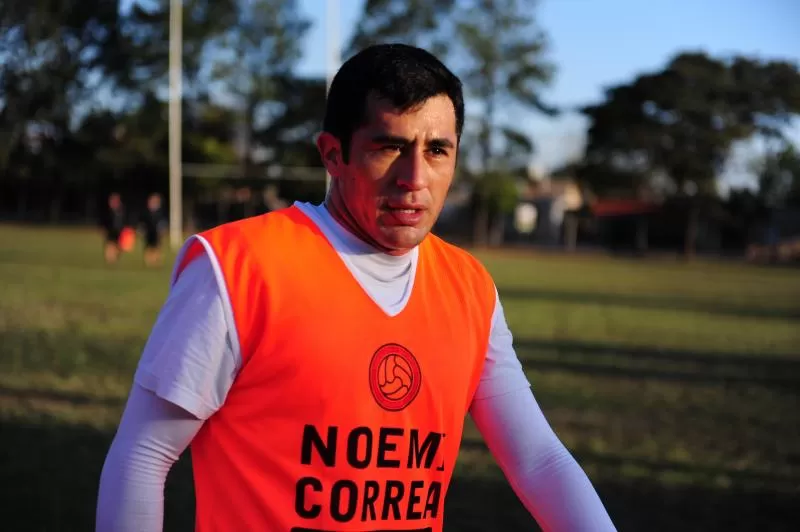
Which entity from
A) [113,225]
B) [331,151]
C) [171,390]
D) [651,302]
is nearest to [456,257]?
[331,151]

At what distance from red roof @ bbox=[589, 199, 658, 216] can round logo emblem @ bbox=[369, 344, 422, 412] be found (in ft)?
175

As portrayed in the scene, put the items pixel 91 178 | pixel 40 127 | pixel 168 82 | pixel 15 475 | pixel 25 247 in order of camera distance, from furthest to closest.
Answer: pixel 91 178 → pixel 168 82 → pixel 25 247 → pixel 40 127 → pixel 15 475

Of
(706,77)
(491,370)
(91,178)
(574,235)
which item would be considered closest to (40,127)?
(491,370)

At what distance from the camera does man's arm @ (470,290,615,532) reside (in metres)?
1.71

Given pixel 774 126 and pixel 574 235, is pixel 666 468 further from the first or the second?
pixel 574 235

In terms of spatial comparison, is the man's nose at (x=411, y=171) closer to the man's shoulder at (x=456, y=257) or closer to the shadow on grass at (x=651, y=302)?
the man's shoulder at (x=456, y=257)

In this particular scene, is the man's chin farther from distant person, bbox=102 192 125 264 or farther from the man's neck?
distant person, bbox=102 192 125 264

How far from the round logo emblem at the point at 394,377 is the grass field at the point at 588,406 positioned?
321cm

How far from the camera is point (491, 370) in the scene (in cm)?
182

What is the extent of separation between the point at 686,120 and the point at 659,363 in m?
39.8

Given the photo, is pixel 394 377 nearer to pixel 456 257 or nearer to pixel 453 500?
pixel 456 257

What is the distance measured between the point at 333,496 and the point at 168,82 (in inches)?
1675

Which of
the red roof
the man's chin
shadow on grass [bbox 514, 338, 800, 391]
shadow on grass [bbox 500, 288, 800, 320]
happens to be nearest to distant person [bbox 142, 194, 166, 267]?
shadow on grass [bbox 500, 288, 800, 320]

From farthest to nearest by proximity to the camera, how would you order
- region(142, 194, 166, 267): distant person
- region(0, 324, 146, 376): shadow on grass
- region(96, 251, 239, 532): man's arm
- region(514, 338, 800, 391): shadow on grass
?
1. region(142, 194, 166, 267): distant person
2. region(514, 338, 800, 391): shadow on grass
3. region(0, 324, 146, 376): shadow on grass
4. region(96, 251, 239, 532): man's arm
